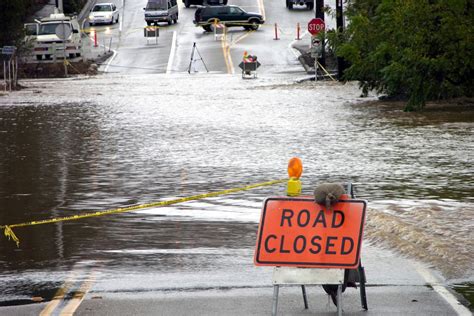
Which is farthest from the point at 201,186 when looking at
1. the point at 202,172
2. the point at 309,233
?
the point at 309,233

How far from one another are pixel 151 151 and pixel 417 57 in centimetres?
1032

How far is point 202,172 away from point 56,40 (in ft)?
127

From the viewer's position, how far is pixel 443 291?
1063cm

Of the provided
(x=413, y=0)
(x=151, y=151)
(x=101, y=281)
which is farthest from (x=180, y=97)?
(x=101, y=281)

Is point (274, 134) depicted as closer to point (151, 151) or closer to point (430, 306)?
point (151, 151)

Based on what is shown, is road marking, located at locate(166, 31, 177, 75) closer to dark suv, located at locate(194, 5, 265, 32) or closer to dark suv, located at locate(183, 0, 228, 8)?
dark suv, located at locate(194, 5, 265, 32)

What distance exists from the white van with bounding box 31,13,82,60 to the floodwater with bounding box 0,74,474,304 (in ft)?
57.8

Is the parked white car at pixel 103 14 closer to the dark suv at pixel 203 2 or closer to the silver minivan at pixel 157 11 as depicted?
the silver minivan at pixel 157 11

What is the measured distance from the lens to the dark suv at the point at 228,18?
7019 centimetres

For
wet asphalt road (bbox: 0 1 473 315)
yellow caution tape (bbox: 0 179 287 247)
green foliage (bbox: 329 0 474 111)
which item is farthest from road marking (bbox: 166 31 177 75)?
yellow caution tape (bbox: 0 179 287 247)

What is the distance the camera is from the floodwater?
12922 millimetres

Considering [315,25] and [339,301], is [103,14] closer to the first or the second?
[315,25]

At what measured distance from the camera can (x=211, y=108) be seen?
3422cm

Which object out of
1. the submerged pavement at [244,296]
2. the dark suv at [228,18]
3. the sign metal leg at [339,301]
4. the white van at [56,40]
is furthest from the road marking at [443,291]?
the dark suv at [228,18]
